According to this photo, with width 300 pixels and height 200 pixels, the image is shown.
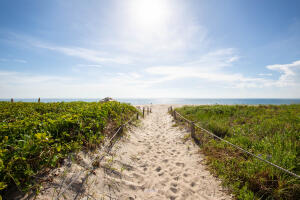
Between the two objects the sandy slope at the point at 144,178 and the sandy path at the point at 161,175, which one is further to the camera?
the sandy path at the point at 161,175

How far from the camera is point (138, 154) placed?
5.73 meters

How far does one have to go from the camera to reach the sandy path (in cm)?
344

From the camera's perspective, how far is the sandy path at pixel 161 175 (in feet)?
11.3

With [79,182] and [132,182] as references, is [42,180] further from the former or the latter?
[132,182]

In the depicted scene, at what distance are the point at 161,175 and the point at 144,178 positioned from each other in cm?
55

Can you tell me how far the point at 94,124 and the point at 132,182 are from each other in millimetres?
2574

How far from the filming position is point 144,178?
411cm

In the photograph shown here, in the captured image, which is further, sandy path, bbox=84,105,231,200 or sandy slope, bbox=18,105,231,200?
sandy path, bbox=84,105,231,200

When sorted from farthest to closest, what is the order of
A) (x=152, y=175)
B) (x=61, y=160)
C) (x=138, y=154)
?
(x=138, y=154) → (x=152, y=175) → (x=61, y=160)

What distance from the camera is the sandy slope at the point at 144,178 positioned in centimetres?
314

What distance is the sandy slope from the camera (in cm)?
314

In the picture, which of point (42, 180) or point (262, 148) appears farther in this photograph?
point (262, 148)

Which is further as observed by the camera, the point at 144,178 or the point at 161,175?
the point at 161,175

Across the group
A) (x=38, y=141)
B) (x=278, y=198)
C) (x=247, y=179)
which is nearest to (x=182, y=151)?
(x=247, y=179)
